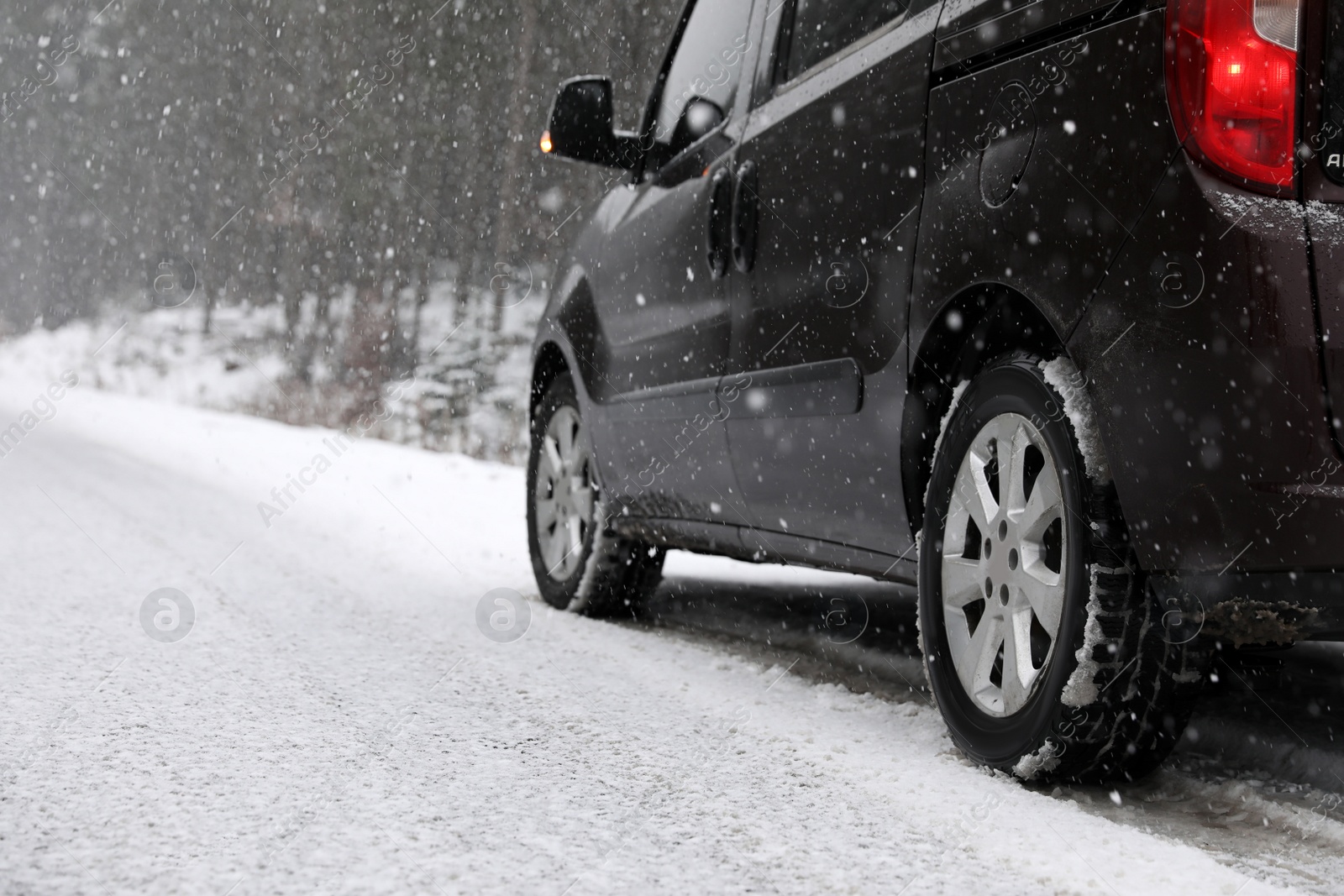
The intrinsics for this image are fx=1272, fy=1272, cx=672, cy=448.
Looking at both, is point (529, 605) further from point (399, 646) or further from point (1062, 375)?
point (1062, 375)

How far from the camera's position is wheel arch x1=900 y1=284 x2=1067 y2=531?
2570 mm

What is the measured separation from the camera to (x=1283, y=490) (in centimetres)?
193

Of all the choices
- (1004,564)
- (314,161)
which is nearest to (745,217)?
(1004,564)

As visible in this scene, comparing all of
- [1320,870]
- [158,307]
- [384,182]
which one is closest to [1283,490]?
[1320,870]

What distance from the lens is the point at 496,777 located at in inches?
98.8

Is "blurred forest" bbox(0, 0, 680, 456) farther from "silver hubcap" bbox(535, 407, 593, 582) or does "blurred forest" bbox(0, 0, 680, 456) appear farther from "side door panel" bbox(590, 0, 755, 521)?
"side door panel" bbox(590, 0, 755, 521)

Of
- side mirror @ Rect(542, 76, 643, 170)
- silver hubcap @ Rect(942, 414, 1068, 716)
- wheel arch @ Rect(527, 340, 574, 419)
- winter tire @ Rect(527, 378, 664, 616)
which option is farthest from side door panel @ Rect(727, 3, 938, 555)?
wheel arch @ Rect(527, 340, 574, 419)

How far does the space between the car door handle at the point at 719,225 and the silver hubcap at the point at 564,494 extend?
4.10 ft

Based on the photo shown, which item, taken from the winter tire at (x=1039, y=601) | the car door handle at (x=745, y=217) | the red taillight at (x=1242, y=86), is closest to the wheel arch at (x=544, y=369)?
the car door handle at (x=745, y=217)

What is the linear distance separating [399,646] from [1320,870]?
8.79 ft

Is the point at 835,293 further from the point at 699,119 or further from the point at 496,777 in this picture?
the point at 496,777

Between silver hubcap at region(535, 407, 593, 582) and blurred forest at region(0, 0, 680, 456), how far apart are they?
1351 cm

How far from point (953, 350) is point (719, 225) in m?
1.14

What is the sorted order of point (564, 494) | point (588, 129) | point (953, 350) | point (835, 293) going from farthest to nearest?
1. point (564, 494)
2. point (588, 129)
3. point (835, 293)
4. point (953, 350)
